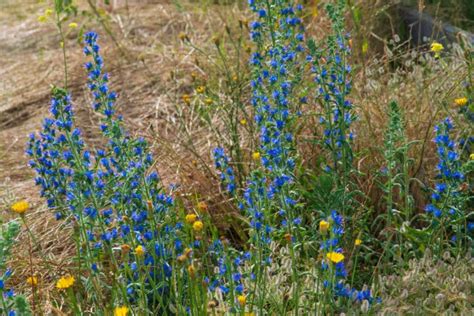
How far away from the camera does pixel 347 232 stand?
121 inches

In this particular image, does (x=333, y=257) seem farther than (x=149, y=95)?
No

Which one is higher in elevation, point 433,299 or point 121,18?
point 121,18

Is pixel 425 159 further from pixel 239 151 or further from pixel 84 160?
pixel 84 160

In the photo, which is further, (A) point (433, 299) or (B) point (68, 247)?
(B) point (68, 247)

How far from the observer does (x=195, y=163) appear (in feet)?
12.3

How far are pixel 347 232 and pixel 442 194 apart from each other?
42 centimetres

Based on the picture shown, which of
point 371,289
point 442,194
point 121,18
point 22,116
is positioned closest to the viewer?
point 371,289

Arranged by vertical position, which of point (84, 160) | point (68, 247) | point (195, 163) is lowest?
point (68, 247)

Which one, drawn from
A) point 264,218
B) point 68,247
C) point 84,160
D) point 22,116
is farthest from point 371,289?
point 22,116

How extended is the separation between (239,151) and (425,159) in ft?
2.98

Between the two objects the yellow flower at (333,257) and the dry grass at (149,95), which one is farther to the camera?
the dry grass at (149,95)

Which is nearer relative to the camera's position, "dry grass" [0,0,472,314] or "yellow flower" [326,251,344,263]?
"yellow flower" [326,251,344,263]

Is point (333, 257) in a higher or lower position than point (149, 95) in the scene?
higher

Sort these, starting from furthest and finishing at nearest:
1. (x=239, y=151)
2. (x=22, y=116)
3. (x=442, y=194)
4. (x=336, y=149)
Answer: (x=22, y=116)
(x=239, y=151)
(x=336, y=149)
(x=442, y=194)
